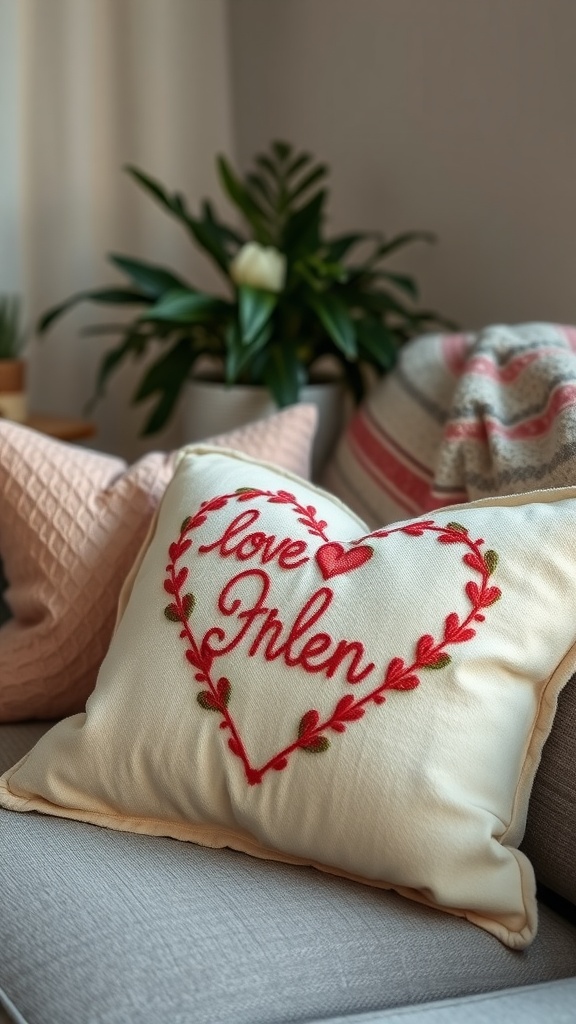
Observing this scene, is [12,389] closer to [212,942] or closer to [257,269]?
[257,269]

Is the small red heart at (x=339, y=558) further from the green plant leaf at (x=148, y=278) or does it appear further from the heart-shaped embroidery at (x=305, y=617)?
the green plant leaf at (x=148, y=278)

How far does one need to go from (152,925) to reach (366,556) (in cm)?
31

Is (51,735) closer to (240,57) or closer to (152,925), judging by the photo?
(152,925)

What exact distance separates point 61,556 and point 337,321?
610 mm

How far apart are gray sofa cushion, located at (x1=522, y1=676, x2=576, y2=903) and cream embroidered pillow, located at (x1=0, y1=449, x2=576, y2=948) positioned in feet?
0.15

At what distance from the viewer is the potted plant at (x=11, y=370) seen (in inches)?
71.8

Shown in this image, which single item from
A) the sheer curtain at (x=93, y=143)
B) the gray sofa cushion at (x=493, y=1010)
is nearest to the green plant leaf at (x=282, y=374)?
the sheer curtain at (x=93, y=143)

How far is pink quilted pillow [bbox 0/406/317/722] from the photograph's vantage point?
1139 millimetres

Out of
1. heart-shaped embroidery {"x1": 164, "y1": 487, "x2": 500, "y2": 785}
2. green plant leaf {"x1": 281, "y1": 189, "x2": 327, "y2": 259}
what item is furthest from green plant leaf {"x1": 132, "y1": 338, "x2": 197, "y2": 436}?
heart-shaped embroidery {"x1": 164, "y1": 487, "x2": 500, "y2": 785}

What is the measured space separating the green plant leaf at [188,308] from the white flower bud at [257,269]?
5 cm

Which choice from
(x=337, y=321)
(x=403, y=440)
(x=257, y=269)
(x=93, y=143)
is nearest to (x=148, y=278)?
(x=257, y=269)

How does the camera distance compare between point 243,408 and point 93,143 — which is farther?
point 93,143

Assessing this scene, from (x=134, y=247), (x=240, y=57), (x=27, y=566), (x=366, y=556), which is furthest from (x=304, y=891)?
(x=240, y=57)

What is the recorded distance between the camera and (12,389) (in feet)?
6.02
